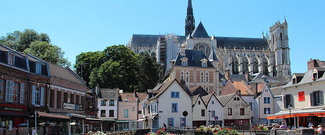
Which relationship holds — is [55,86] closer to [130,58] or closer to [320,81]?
[320,81]

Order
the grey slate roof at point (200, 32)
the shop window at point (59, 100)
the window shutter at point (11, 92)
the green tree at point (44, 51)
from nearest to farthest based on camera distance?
the window shutter at point (11, 92) → the shop window at point (59, 100) → the green tree at point (44, 51) → the grey slate roof at point (200, 32)

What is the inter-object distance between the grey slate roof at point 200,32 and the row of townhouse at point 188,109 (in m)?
76.3

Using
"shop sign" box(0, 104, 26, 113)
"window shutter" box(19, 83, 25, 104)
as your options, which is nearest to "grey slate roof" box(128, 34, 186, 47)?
"window shutter" box(19, 83, 25, 104)

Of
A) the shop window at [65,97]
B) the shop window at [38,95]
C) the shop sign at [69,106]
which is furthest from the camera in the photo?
the shop window at [65,97]

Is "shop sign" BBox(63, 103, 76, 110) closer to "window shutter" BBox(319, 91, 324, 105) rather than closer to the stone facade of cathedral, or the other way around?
"window shutter" BBox(319, 91, 324, 105)

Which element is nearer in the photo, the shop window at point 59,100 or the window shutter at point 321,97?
the window shutter at point 321,97

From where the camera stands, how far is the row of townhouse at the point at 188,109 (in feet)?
166

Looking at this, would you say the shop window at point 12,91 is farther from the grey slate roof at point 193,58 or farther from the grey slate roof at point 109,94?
the grey slate roof at point 193,58

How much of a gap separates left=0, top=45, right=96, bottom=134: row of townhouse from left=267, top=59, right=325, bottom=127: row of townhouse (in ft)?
69.2

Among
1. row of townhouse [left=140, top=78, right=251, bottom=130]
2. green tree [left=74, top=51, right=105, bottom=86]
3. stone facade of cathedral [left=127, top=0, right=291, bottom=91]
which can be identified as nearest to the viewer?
row of townhouse [left=140, top=78, right=251, bottom=130]

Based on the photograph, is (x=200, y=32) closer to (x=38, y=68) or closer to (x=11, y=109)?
(x=38, y=68)

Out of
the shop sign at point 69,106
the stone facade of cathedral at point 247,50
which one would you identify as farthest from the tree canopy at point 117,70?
the stone facade of cathedral at point 247,50

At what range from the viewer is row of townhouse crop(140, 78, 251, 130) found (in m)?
50.6

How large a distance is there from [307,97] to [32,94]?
2646 cm
